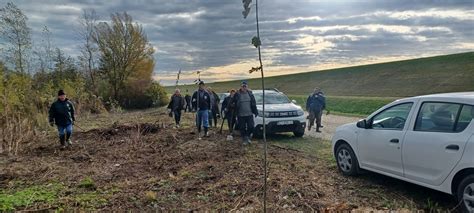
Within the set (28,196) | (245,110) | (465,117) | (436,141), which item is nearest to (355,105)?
(245,110)

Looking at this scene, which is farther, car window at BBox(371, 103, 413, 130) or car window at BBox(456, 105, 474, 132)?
car window at BBox(371, 103, 413, 130)

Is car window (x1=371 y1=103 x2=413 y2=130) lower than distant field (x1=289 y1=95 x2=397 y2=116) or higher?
higher

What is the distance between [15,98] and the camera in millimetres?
16266

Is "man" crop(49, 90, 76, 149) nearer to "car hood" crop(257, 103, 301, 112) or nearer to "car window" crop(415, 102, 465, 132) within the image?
"car hood" crop(257, 103, 301, 112)

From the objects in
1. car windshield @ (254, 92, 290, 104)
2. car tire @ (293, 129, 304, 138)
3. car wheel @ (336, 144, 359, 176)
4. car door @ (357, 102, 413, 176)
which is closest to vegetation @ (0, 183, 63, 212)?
car wheel @ (336, 144, 359, 176)

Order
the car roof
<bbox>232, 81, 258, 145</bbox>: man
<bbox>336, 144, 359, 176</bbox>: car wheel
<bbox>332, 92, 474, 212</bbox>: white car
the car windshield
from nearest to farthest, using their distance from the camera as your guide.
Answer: <bbox>332, 92, 474, 212</bbox>: white car
the car roof
<bbox>336, 144, 359, 176</bbox>: car wheel
<bbox>232, 81, 258, 145</bbox>: man
the car windshield

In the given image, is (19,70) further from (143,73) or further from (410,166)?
(143,73)

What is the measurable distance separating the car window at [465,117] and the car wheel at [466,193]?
0.65 m

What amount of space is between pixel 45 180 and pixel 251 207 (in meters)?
4.53

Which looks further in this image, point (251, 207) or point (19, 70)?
point (19, 70)

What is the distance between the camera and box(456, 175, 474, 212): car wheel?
16.3 ft

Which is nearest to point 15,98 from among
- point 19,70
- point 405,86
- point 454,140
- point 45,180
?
point 19,70

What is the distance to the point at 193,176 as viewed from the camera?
25.2ft

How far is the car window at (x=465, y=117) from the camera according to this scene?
512cm
